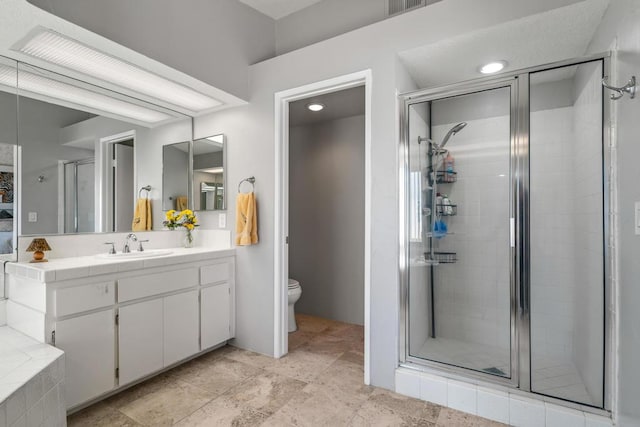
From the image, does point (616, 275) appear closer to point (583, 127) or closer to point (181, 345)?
point (583, 127)

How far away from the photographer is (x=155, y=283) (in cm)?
224

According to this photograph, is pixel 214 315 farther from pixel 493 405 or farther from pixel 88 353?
pixel 493 405

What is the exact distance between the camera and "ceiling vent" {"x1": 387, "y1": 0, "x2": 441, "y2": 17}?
2315 millimetres

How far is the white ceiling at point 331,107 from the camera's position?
2.92m

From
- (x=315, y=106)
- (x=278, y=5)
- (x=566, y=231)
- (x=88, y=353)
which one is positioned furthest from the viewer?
(x=315, y=106)

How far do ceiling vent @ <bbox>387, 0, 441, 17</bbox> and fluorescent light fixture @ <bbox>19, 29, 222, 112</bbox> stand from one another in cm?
→ 158

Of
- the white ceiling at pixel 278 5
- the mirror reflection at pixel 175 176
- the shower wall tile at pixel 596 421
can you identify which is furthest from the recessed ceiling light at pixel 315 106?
the shower wall tile at pixel 596 421

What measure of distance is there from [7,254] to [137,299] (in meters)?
0.80

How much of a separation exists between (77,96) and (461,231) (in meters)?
2.91

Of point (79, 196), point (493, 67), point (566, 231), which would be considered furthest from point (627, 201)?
point (79, 196)

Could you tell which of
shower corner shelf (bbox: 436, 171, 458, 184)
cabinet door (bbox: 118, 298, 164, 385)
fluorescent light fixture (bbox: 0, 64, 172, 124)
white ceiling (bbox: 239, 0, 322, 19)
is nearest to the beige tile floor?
cabinet door (bbox: 118, 298, 164, 385)

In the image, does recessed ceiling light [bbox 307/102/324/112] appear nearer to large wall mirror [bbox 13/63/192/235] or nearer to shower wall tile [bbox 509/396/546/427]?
large wall mirror [bbox 13/63/192/235]

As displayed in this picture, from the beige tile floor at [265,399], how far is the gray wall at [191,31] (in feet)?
7.14

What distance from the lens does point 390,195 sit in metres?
2.16
